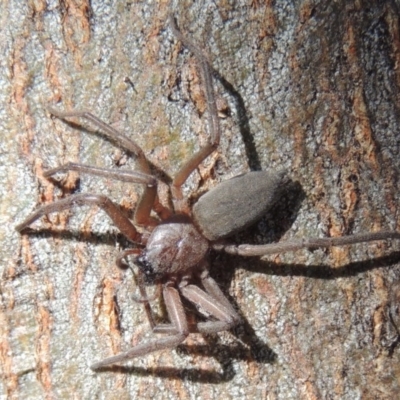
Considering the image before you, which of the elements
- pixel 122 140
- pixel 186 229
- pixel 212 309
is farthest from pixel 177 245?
pixel 122 140

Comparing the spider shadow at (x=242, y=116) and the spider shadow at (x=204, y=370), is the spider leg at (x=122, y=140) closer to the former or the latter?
the spider shadow at (x=242, y=116)

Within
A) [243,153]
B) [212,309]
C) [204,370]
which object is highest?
[243,153]

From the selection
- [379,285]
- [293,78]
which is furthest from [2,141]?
[379,285]

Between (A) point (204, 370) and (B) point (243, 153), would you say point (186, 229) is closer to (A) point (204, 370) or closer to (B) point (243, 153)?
(B) point (243, 153)

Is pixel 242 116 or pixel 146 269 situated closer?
pixel 242 116

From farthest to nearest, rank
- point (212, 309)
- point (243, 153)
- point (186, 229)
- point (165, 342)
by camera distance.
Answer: point (186, 229)
point (212, 309)
point (243, 153)
point (165, 342)

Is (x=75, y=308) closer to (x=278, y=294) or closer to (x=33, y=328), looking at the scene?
(x=33, y=328)
